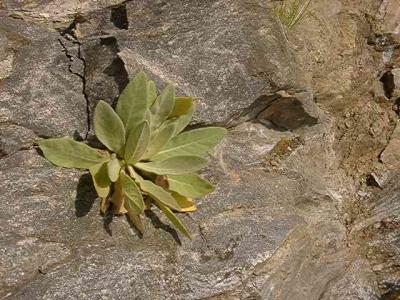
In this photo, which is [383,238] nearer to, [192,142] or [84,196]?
[192,142]

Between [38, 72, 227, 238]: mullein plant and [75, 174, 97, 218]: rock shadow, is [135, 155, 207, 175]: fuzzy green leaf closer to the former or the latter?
[38, 72, 227, 238]: mullein plant

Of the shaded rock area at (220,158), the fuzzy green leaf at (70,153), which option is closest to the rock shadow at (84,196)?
the shaded rock area at (220,158)

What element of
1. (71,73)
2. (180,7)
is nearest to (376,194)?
(180,7)

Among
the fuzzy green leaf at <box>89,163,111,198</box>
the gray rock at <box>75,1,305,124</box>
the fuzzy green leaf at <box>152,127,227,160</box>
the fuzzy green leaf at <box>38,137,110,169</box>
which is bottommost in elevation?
the fuzzy green leaf at <box>89,163,111,198</box>

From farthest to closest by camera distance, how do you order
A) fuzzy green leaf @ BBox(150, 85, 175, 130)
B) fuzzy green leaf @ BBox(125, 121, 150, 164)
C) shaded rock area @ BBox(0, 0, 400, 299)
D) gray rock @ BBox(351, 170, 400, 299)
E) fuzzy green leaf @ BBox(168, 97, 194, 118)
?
1. gray rock @ BBox(351, 170, 400, 299)
2. fuzzy green leaf @ BBox(168, 97, 194, 118)
3. fuzzy green leaf @ BBox(150, 85, 175, 130)
4. shaded rock area @ BBox(0, 0, 400, 299)
5. fuzzy green leaf @ BBox(125, 121, 150, 164)

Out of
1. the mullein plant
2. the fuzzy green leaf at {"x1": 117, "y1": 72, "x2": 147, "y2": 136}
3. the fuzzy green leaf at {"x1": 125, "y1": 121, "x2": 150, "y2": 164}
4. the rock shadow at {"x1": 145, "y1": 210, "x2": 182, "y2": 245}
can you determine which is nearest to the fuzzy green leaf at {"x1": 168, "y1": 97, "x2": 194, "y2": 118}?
the mullein plant

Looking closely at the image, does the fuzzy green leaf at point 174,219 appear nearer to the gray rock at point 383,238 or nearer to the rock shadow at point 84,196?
the rock shadow at point 84,196

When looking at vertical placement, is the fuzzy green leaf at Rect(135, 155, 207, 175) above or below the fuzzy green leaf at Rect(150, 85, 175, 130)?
below
